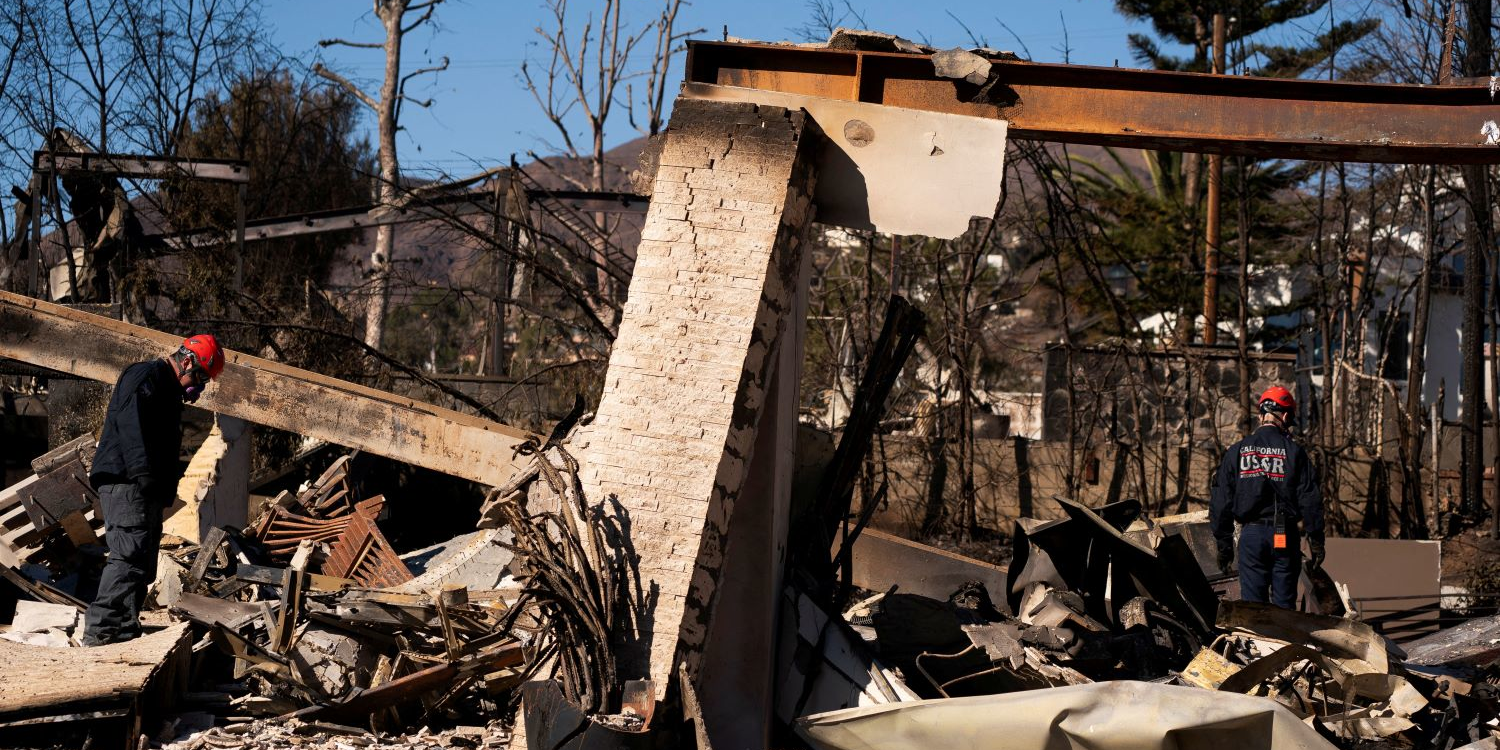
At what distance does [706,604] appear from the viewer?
4730 mm

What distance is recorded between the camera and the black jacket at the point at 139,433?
6.27 metres

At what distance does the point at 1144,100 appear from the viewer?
236 inches

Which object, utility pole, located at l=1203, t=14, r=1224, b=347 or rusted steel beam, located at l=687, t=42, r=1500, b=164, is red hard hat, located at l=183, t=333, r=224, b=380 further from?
utility pole, located at l=1203, t=14, r=1224, b=347

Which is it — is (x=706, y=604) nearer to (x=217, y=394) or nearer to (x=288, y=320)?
(x=217, y=394)

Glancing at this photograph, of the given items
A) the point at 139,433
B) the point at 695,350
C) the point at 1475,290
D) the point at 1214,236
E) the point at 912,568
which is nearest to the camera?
the point at 695,350

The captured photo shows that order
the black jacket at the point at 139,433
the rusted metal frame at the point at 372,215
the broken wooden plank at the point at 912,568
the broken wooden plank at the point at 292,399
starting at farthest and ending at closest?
1. the rusted metal frame at the point at 372,215
2. the broken wooden plank at the point at 912,568
3. the broken wooden plank at the point at 292,399
4. the black jacket at the point at 139,433

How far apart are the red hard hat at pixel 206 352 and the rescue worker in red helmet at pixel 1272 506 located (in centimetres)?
582

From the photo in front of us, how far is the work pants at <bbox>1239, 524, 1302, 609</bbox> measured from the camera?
7387 millimetres

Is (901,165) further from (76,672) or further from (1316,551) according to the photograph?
(76,672)

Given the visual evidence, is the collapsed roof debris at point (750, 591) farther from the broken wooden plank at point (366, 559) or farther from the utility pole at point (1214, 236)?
the utility pole at point (1214, 236)

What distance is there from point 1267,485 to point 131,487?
6.25 meters

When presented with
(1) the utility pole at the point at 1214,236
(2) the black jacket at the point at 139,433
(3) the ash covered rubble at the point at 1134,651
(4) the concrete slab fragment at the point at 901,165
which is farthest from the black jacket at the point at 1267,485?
(2) the black jacket at the point at 139,433

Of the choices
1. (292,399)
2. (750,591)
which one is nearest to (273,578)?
(292,399)

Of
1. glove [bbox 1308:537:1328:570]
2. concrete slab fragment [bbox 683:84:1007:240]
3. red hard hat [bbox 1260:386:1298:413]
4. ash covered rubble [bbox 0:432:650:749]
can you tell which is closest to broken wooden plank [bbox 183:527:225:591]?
ash covered rubble [bbox 0:432:650:749]
